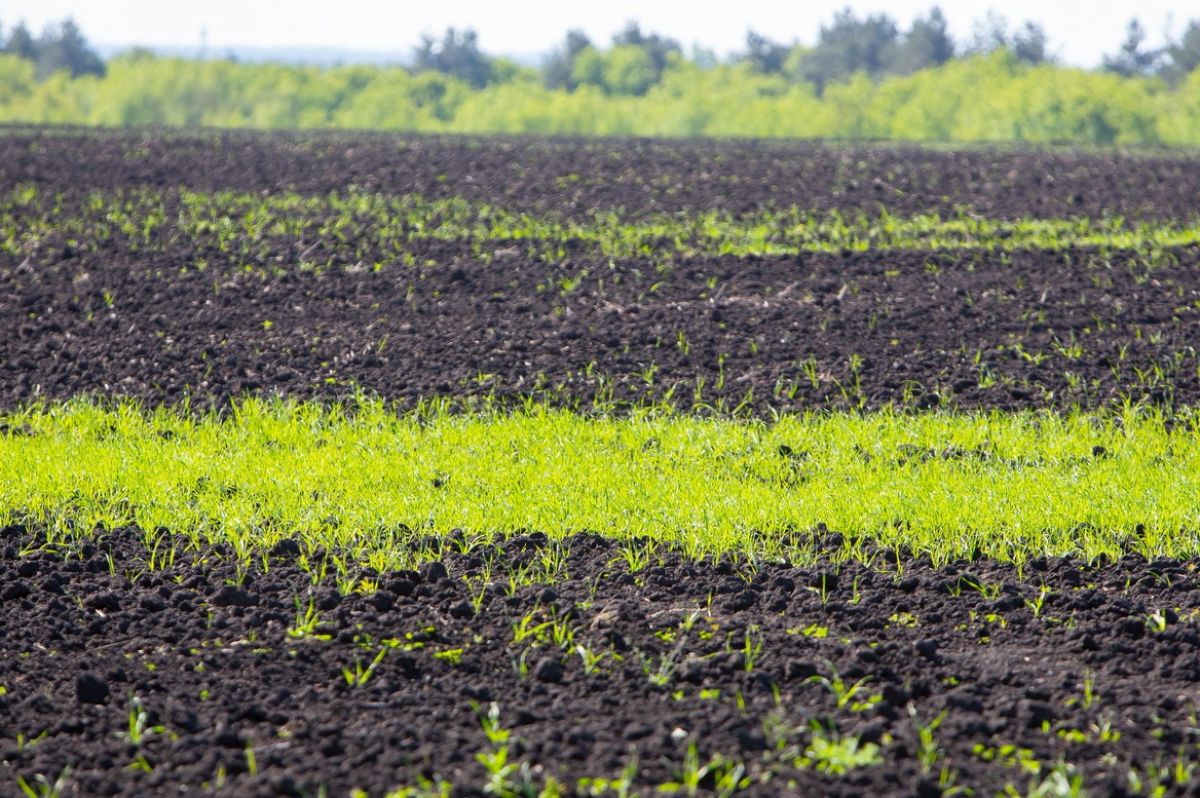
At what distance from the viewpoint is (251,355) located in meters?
9.77

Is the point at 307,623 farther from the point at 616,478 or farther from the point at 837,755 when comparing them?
the point at 616,478

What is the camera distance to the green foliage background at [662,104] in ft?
121

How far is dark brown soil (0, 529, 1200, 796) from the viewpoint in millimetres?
4109

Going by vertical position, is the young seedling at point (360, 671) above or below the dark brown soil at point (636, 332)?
below

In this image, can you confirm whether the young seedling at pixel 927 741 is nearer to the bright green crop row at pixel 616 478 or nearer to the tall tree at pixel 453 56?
the bright green crop row at pixel 616 478

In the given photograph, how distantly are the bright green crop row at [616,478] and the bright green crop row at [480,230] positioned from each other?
196 inches

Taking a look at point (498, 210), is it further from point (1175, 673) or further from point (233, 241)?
point (1175, 673)

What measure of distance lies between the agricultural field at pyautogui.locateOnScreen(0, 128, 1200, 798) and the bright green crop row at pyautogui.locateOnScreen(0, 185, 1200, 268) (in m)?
0.11

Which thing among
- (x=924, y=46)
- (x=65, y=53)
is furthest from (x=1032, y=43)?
(x=65, y=53)

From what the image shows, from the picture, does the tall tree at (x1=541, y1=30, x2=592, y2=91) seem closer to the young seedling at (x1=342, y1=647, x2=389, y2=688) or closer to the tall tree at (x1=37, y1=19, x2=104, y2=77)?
the tall tree at (x1=37, y1=19, x2=104, y2=77)

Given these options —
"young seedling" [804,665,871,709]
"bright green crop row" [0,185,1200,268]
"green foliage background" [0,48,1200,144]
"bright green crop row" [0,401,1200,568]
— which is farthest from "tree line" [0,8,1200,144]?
"young seedling" [804,665,871,709]

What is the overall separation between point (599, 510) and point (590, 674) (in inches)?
73.6

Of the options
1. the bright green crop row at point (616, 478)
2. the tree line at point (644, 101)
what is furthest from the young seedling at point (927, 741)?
the tree line at point (644, 101)

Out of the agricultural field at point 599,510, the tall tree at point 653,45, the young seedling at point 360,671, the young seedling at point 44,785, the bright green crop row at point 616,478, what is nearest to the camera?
the young seedling at point 44,785
